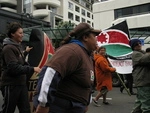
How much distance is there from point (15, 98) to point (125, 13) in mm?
29162

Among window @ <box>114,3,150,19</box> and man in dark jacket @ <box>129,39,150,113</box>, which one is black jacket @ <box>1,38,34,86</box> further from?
window @ <box>114,3,150,19</box>

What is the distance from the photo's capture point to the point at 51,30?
52.9 feet

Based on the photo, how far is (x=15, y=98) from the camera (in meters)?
3.36

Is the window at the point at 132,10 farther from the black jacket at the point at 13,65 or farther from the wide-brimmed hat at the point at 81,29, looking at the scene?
the wide-brimmed hat at the point at 81,29

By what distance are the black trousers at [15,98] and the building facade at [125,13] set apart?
23821mm

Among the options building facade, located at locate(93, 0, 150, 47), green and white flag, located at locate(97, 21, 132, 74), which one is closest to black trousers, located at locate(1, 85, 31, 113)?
green and white flag, located at locate(97, 21, 132, 74)

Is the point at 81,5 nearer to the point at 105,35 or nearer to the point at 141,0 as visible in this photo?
the point at 141,0

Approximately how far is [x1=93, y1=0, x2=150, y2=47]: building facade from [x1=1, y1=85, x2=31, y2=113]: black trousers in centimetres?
2382

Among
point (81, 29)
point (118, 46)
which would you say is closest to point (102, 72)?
point (118, 46)

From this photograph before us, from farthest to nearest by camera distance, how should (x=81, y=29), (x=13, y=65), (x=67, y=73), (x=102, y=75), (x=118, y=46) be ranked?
1. (x=102, y=75)
2. (x=118, y=46)
3. (x=13, y=65)
4. (x=81, y=29)
5. (x=67, y=73)

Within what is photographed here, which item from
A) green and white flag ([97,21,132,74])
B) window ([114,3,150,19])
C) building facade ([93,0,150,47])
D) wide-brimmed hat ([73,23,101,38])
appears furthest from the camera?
window ([114,3,150,19])

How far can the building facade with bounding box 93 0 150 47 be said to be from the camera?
28.2m

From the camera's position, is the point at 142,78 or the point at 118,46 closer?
the point at 142,78

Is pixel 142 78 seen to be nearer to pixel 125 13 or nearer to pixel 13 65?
pixel 13 65
